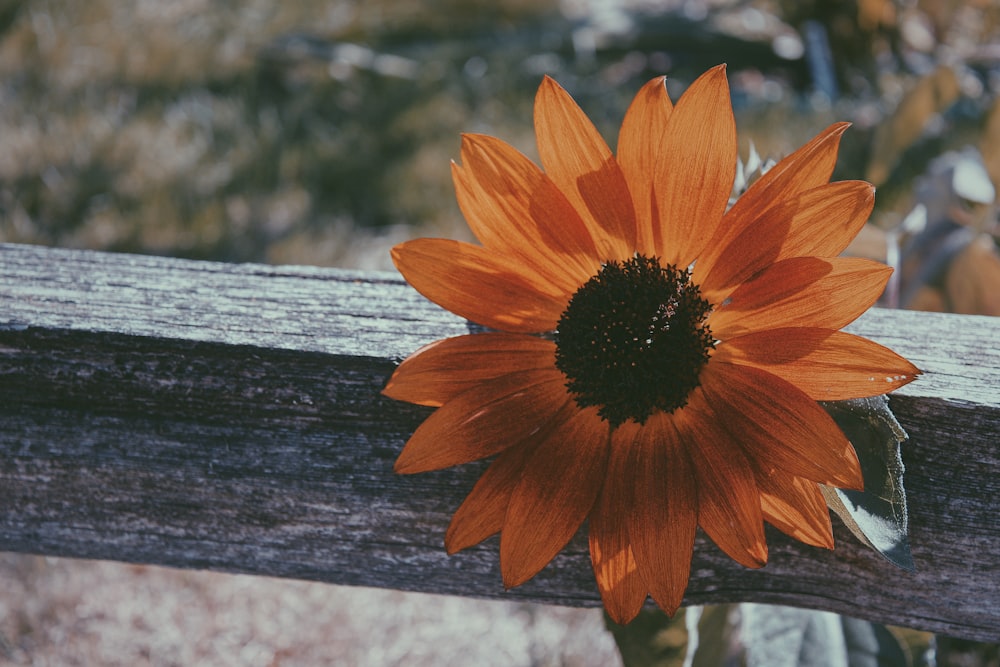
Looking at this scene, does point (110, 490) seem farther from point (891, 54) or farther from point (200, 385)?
point (891, 54)

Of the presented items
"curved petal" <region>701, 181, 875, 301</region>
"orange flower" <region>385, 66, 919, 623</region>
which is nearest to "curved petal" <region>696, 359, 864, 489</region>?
"orange flower" <region>385, 66, 919, 623</region>

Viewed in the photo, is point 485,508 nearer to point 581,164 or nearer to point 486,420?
point 486,420

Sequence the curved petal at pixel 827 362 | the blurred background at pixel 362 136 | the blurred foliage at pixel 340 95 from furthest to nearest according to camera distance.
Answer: the blurred foliage at pixel 340 95 < the blurred background at pixel 362 136 < the curved petal at pixel 827 362

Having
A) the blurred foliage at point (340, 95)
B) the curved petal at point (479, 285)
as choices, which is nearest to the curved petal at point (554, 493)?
the curved petal at point (479, 285)

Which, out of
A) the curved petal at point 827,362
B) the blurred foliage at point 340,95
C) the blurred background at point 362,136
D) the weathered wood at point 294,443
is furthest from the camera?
the blurred foliage at point 340,95

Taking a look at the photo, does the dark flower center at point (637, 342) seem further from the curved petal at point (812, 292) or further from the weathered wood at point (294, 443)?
the weathered wood at point (294, 443)

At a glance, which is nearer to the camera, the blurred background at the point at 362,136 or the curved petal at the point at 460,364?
the curved petal at the point at 460,364
